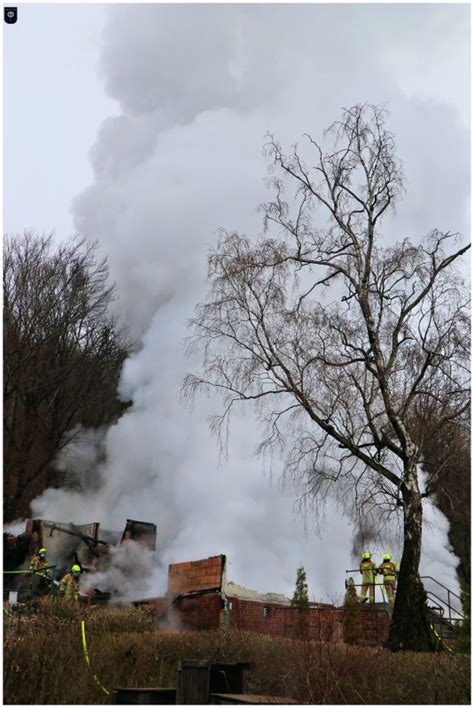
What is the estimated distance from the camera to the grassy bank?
731 cm

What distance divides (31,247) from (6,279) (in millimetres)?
1289

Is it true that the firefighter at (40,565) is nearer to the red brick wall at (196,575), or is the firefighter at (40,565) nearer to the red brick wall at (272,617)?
the red brick wall at (196,575)

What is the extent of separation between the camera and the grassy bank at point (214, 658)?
24.0ft

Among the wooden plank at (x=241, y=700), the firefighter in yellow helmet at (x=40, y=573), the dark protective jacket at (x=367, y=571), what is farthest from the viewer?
the firefighter in yellow helmet at (x=40, y=573)

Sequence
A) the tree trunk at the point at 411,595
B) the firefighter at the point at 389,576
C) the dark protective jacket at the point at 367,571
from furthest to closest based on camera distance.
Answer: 1. the dark protective jacket at the point at 367,571
2. the firefighter at the point at 389,576
3. the tree trunk at the point at 411,595

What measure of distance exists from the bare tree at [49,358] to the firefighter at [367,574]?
8.64 metres

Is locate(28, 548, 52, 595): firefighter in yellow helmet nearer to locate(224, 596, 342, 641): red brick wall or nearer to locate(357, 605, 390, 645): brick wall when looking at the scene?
locate(224, 596, 342, 641): red brick wall

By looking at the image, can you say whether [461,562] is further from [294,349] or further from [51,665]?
[51,665]

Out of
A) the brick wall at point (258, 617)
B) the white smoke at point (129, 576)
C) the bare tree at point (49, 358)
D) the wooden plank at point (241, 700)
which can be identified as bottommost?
the wooden plank at point (241, 700)

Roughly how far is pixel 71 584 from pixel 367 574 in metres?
6.22

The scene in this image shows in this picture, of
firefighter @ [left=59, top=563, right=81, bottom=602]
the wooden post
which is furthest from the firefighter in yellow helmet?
the wooden post

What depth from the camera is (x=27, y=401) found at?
18219mm

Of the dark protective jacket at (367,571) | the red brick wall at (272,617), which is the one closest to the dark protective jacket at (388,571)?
the dark protective jacket at (367,571)

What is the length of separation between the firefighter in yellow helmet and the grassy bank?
4969mm
